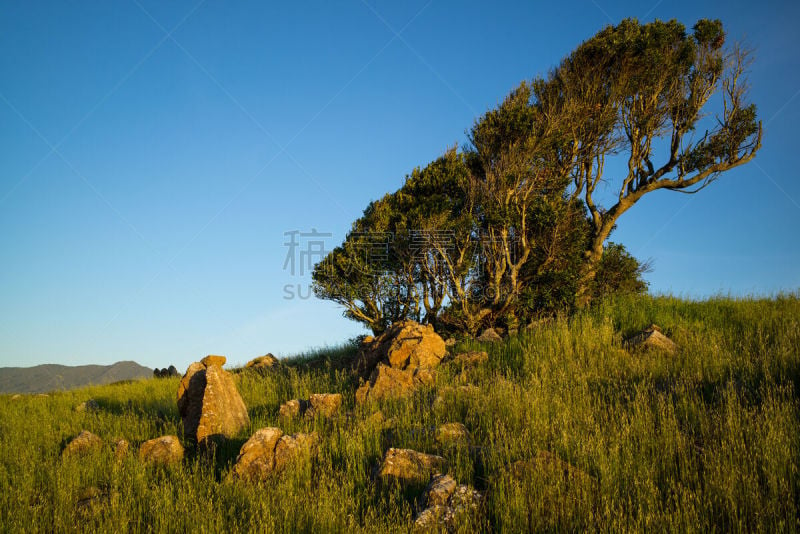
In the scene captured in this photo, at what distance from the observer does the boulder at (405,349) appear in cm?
1170

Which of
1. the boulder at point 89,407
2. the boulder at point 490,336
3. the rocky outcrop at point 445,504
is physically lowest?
the boulder at point 89,407

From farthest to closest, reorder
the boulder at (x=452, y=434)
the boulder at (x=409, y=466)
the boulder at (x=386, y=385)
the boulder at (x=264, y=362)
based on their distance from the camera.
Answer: the boulder at (x=264, y=362) < the boulder at (x=386, y=385) < the boulder at (x=452, y=434) < the boulder at (x=409, y=466)

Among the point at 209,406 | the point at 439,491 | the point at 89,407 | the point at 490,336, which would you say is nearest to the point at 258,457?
the point at 209,406

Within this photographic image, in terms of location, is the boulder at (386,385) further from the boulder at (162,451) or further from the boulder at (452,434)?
the boulder at (162,451)

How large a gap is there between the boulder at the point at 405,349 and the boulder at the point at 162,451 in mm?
5248

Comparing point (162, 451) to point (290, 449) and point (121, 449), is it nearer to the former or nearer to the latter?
point (121, 449)

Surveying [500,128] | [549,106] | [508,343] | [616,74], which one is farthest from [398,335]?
[616,74]

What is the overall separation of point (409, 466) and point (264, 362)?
46.9ft

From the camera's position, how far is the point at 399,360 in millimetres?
11766

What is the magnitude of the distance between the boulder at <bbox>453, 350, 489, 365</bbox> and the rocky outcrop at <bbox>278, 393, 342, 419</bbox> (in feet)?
11.9

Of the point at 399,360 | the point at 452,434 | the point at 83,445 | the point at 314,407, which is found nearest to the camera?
the point at 452,434

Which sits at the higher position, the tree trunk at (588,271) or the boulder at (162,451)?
the tree trunk at (588,271)

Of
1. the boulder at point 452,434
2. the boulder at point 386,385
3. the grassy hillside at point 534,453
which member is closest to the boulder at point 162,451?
the grassy hillside at point 534,453

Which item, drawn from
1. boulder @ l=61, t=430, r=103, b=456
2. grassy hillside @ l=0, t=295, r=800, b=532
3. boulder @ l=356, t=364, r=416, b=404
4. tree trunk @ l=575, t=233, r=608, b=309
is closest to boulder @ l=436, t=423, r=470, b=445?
grassy hillside @ l=0, t=295, r=800, b=532
